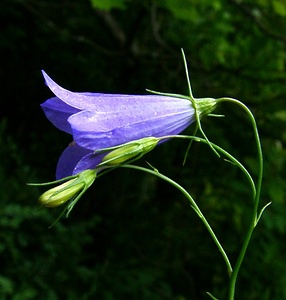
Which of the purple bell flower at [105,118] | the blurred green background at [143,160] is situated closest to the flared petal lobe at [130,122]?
the purple bell flower at [105,118]

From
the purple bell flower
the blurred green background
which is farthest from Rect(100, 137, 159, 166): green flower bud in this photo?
the blurred green background

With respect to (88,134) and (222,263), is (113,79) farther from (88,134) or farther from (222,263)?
(88,134)

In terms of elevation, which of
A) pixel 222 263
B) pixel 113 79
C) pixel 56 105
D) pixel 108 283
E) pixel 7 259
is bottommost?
pixel 222 263

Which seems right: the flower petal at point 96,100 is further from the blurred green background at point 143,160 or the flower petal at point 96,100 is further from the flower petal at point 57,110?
the blurred green background at point 143,160

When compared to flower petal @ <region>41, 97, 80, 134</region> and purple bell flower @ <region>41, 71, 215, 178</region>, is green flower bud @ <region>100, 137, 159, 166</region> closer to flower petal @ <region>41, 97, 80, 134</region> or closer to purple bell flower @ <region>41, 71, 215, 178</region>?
purple bell flower @ <region>41, 71, 215, 178</region>

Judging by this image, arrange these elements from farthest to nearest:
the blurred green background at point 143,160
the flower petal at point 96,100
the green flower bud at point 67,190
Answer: the blurred green background at point 143,160 < the flower petal at point 96,100 < the green flower bud at point 67,190

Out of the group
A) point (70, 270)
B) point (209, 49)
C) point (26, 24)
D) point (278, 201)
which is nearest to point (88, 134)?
point (278, 201)
